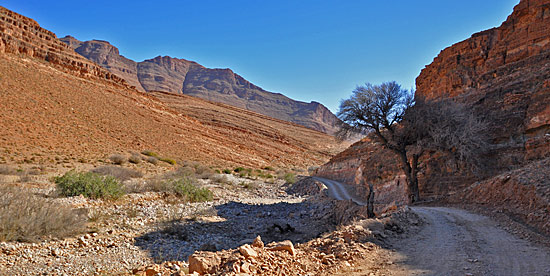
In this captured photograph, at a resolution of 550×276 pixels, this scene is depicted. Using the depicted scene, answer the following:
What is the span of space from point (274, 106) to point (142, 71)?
74834 mm

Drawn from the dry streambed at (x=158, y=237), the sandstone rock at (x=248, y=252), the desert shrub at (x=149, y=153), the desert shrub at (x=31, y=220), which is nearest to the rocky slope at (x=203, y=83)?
the desert shrub at (x=149, y=153)

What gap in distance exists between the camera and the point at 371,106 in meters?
16.7

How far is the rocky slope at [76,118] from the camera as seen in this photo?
2842 centimetres

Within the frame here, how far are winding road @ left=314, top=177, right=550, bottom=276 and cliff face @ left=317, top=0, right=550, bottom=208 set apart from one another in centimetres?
785

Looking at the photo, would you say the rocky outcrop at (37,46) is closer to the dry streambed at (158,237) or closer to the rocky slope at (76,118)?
the rocky slope at (76,118)

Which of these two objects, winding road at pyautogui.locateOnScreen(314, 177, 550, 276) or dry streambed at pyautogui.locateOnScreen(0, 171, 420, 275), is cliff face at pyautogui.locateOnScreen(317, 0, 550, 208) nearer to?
dry streambed at pyautogui.locateOnScreen(0, 171, 420, 275)

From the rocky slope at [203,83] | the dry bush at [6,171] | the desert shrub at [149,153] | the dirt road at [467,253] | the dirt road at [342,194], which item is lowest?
the dry bush at [6,171]

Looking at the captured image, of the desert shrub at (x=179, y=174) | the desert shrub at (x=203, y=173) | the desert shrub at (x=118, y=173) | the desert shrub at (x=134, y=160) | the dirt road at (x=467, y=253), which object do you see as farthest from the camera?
the desert shrub at (x=134, y=160)

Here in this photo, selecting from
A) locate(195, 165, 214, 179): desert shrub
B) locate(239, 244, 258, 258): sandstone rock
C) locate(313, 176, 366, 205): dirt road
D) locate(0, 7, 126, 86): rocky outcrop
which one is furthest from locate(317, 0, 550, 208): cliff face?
locate(0, 7, 126, 86): rocky outcrop

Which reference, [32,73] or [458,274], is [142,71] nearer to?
[32,73]

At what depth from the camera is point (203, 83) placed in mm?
175750

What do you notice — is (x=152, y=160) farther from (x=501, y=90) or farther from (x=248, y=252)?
(x=501, y=90)

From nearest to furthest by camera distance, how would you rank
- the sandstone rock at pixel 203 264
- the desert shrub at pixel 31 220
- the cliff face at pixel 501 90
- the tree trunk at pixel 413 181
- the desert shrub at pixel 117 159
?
the sandstone rock at pixel 203 264 → the desert shrub at pixel 31 220 → the cliff face at pixel 501 90 → the tree trunk at pixel 413 181 → the desert shrub at pixel 117 159

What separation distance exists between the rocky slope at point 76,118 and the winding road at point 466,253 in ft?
89.0
